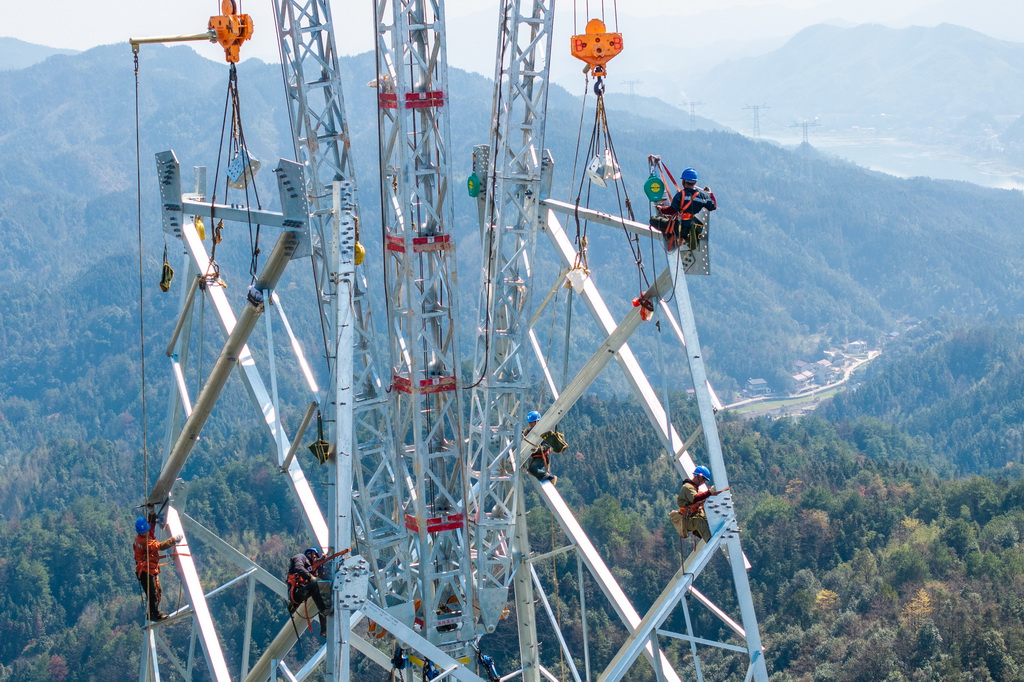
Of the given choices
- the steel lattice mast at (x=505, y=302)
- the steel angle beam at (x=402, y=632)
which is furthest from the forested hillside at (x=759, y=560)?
the steel angle beam at (x=402, y=632)

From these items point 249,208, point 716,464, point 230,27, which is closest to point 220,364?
point 249,208

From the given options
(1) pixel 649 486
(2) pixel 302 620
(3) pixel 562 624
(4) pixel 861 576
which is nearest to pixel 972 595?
(4) pixel 861 576

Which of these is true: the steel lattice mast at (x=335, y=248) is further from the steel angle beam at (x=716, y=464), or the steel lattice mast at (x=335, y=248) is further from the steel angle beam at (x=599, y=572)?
the steel angle beam at (x=716, y=464)

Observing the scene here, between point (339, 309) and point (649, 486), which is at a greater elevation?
point (339, 309)

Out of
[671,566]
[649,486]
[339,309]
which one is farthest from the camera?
[649,486]

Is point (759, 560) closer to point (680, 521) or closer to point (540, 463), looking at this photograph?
point (540, 463)

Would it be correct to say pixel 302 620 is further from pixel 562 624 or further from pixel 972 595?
pixel 562 624
